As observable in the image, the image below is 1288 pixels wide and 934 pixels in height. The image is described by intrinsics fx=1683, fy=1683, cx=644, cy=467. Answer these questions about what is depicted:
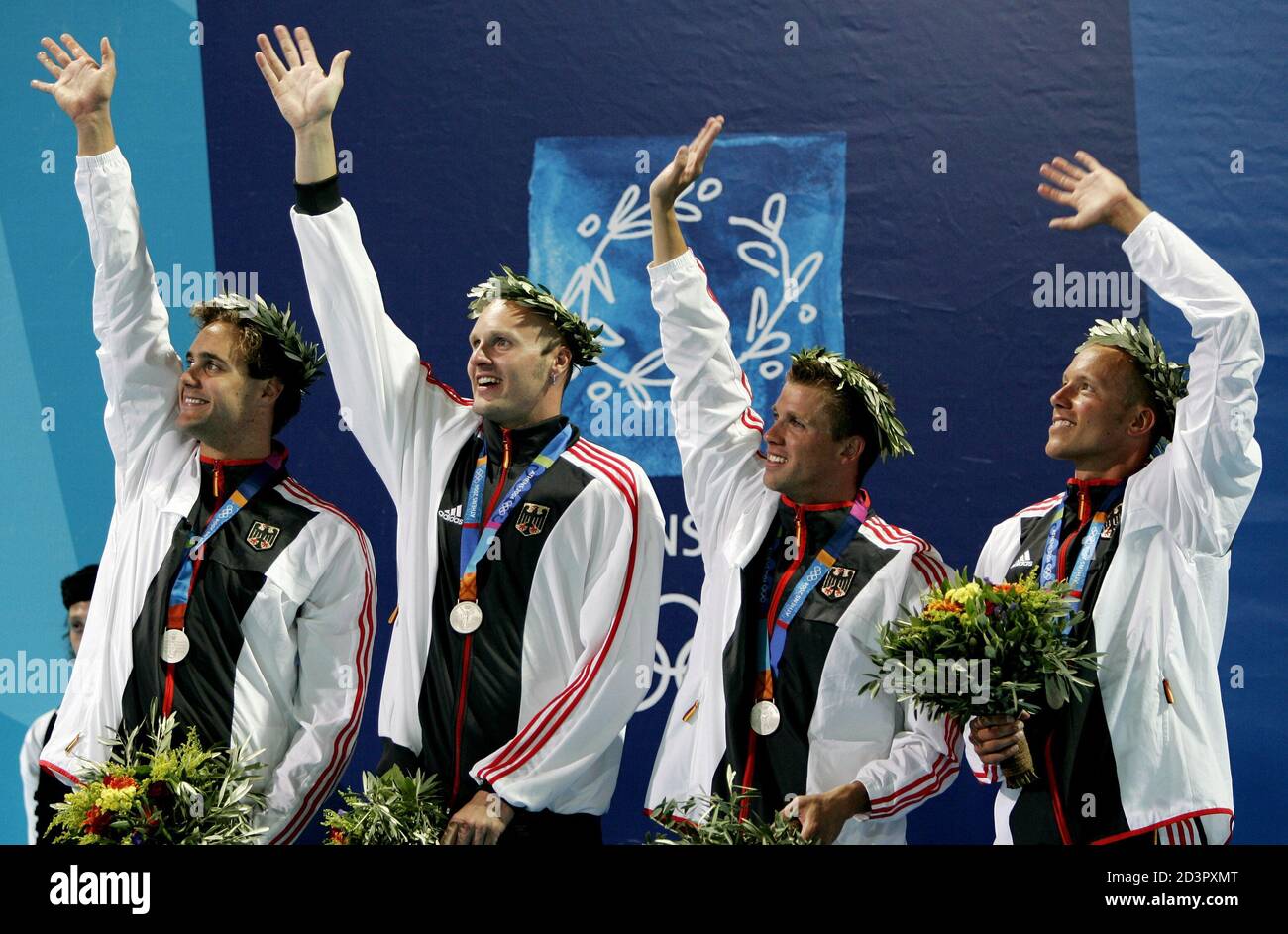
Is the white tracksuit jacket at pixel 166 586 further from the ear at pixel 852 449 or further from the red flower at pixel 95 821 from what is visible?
the ear at pixel 852 449

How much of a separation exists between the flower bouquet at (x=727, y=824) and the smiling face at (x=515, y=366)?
43.1 inches

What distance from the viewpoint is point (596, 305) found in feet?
17.9

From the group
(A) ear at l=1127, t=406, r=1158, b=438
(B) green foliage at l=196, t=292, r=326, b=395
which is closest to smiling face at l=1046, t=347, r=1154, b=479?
(A) ear at l=1127, t=406, r=1158, b=438

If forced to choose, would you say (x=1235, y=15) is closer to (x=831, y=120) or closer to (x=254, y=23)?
(x=831, y=120)

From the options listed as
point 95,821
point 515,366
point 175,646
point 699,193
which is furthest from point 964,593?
point 95,821

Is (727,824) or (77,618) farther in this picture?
(77,618)

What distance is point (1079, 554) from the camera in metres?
4.37

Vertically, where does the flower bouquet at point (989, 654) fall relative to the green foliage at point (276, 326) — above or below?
below

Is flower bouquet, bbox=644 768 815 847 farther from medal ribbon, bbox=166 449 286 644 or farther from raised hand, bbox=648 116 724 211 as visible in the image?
raised hand, bbox=648 116 724 211

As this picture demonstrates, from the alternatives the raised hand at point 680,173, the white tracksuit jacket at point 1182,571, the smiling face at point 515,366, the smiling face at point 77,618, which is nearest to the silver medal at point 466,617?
the smiling face at point 515,366

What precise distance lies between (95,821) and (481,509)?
1214mm

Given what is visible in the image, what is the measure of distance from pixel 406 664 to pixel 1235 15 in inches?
131

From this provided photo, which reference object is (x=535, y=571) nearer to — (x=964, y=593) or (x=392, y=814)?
(x=392, y=814)

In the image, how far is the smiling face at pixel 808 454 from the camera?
4477 millimetres
